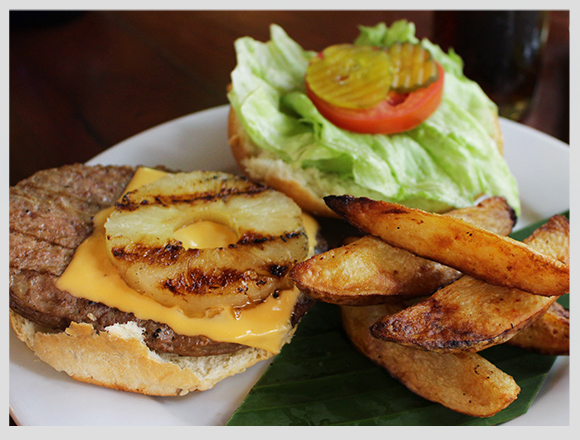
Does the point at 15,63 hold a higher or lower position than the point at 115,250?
higher

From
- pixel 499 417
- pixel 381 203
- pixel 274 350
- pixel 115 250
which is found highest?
pixel 381 203

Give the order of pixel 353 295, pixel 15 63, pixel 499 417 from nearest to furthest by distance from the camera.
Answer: pixel 353 295 → pixel 499 417 → pixel 15 63

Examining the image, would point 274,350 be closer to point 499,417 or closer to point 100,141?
point 499,417

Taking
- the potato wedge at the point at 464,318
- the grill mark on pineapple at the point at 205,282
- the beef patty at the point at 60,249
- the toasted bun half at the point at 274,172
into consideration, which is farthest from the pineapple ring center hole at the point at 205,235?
the potato wedge at the point at 464,318

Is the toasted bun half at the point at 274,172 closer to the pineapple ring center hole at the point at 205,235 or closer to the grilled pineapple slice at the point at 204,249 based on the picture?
the grilled pineapple slice at the point at 204,249

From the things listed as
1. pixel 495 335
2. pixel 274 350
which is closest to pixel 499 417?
pixel 495 335

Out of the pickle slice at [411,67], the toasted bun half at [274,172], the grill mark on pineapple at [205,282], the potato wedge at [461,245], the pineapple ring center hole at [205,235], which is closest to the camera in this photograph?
the potato wedge at [461,245]
